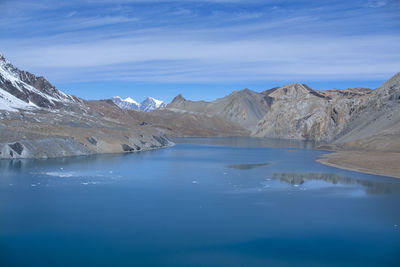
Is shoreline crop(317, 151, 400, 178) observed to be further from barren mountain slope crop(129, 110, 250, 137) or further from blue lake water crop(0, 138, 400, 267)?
barren mountain slope crop(129, 110, 250, 137)

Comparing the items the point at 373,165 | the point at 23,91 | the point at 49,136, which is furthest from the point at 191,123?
the point at 373,165

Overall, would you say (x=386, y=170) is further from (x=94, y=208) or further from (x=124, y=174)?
(x=94, y=208)

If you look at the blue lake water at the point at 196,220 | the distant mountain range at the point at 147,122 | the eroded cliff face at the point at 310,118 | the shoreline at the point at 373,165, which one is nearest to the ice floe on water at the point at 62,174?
the blue lake water at the point at 196,220

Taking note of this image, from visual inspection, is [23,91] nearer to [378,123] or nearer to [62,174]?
[62,174]

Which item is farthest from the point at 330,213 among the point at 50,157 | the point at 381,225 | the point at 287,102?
the point at 287,102

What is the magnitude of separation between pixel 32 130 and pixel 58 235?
37937mm

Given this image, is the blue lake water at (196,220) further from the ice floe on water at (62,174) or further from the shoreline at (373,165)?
the shoreline at (373,165)

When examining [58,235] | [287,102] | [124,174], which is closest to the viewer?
[58,235]

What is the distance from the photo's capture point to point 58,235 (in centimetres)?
1695

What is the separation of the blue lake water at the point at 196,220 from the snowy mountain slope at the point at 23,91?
69.6 m

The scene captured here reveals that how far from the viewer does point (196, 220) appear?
19.8m

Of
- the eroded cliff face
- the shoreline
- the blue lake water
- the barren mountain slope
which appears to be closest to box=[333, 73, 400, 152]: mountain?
A: the eroded cliff face

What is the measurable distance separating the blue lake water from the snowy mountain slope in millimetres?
69566

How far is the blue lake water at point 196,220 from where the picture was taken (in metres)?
15.0
